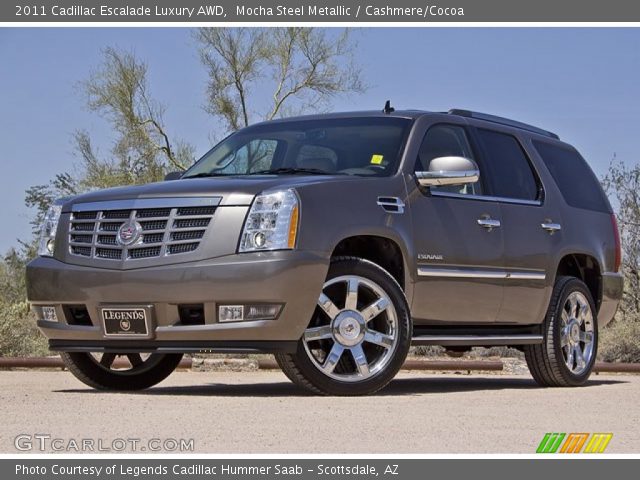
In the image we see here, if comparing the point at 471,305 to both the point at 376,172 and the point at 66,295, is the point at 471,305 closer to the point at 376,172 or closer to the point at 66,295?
the point at 376,172

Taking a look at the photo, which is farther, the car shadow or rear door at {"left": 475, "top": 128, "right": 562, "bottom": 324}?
rear door at {"left": 475, "top": 128, "right": 562, "bottom": 324}

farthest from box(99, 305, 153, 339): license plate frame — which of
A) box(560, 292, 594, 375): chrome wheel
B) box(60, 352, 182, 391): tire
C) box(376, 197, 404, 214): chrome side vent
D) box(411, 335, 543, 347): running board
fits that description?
box(560, 292, 594, 375): chrome wheel

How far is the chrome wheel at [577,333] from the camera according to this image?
1149 centimetres

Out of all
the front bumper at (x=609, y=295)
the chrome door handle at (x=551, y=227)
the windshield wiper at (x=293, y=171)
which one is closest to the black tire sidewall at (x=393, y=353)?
the windshield wiper at (x=293, y=171)

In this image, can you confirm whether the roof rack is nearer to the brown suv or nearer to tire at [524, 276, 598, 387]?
the brown suv

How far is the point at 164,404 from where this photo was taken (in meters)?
8.40

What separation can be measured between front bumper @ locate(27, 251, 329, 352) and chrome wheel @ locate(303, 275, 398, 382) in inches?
8.6

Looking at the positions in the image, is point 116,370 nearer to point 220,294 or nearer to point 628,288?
point 220,294

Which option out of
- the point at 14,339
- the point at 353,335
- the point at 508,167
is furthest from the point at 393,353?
the point at 14,339

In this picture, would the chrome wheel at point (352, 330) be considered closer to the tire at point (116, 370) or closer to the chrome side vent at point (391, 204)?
the chrome side vent at point (391, 204)

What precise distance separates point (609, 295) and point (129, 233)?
4993mm

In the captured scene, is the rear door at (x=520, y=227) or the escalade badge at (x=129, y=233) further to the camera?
the rear door at (x=520, y=227)

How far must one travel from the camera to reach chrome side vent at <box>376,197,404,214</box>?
9.30m

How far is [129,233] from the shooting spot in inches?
356
